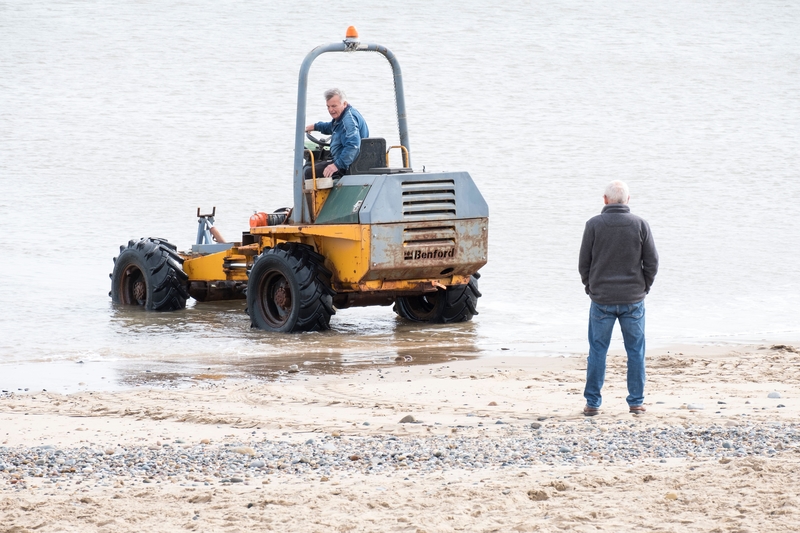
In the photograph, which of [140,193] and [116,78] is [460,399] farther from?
[116,78]

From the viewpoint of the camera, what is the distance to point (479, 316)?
12445 mm

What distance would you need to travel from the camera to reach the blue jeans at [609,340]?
6797 millimetres

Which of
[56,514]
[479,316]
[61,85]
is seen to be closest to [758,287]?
[479,316]

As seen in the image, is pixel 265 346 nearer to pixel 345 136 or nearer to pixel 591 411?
pixel 345 136

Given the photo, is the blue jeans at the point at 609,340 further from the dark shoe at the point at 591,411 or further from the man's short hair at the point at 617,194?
the man's short hair at the point at 617,194

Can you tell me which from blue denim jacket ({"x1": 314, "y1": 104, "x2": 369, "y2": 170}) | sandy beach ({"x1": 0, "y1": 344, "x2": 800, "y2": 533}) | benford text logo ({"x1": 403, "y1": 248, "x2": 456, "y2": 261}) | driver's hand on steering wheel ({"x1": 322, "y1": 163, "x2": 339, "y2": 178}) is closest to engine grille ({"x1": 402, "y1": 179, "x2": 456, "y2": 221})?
benford text logo ({"x1": 403, "y1": 248, "x2": 456, "y2": 261})

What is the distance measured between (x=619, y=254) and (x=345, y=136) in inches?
171

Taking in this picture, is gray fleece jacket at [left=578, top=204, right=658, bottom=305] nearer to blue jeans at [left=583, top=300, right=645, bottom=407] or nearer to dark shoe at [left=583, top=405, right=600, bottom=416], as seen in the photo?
blue jeans at [left=583, top=300, right=645, bottom=407]

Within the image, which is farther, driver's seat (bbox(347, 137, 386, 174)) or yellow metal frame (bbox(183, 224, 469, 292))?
driver's seat (bbox(347, 137, 386, 174))

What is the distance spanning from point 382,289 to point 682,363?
9.64 feet

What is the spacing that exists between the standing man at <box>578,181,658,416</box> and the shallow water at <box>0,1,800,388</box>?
2.92 meters

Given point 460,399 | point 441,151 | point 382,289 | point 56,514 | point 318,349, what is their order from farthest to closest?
point 441,151
point 382,289
point 318,349
point 460,399
point 56,514

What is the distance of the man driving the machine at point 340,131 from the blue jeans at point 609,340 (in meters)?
4.20

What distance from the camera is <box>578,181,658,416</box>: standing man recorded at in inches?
267
